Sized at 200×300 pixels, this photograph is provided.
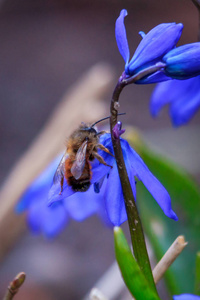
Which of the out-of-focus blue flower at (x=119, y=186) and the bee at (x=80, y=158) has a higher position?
the bee at (x=80, y=158)

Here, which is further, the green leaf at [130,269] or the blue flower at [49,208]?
the blue flower at [49,208]

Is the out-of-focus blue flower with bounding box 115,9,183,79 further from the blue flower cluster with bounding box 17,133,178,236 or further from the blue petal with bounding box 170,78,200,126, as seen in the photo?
the blue petal with bounding box 170,78,200,126

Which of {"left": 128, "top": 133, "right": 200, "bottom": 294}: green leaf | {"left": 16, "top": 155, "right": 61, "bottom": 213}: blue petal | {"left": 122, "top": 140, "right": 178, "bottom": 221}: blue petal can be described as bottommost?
{"left": 128, "top": 133, "right": 200, "bottom": 294}: green leaf

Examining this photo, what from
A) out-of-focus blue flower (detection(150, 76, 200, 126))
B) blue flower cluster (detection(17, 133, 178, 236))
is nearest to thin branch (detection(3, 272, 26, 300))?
blue flower cluster (detection(17, 133, 178, 236))

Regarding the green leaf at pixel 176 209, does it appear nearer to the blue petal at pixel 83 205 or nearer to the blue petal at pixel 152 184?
the blue petal at pixel 83 205

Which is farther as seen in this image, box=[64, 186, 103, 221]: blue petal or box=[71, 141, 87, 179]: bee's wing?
box=[64, 186, 103, 221]: blue petal

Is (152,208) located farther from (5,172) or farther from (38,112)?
(38,112)

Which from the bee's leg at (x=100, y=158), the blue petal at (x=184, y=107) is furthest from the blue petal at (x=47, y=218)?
the bee's leg at (x=100, y=158)

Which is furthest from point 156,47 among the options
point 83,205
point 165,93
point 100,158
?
point 83,205

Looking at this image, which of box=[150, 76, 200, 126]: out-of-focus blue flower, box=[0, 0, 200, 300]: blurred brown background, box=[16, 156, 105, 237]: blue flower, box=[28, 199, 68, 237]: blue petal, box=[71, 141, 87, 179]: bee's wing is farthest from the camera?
box=[0, 0, 200, 300]: blurred brown background
